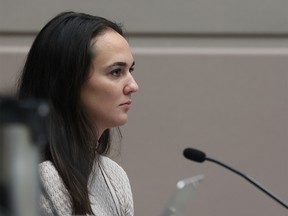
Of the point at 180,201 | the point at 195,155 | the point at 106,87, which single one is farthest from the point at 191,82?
the point at 180,201

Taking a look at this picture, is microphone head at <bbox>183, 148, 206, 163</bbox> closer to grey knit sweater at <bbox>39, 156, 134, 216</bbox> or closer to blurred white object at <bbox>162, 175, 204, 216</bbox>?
grey knit sweater at <bbox>39, 156, 134, 216</bbox>

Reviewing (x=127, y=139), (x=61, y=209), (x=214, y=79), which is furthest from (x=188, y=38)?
(x=61, y=209)

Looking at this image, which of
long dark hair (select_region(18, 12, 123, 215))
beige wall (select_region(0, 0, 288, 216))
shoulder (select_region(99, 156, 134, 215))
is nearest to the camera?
long dark hair (select_region(18, 12, 123, 215))

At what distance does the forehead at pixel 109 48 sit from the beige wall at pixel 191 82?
1.79 m

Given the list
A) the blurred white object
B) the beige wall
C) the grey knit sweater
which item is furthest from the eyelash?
the beige wall

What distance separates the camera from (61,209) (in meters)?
2.56

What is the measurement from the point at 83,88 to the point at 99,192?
1.18ft

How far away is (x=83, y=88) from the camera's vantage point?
2809 millimetres

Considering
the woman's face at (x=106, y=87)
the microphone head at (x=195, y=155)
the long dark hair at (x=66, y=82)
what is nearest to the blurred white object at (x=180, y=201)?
the microphone head at (x=195, y=155)

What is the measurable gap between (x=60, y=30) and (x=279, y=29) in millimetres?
2240

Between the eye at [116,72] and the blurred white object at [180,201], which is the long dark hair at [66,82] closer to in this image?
the eye at [116,72]

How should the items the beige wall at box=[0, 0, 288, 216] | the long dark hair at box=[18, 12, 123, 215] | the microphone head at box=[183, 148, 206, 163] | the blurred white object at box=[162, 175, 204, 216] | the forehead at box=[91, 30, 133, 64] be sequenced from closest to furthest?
1. the blurred white object at box=[162, 175, 204, 216]
2. the microphone head at box=[183, 148, 206, 163]
3. the long dark hair at box=[18, 12, 123, 215]
4. the forehead at box=[91, 30, 133, 64]
5. the beige wall at box=[0, 0, 288, 216]

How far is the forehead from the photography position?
9.12 ft

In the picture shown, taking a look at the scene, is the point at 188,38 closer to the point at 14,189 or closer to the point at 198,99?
the point at 198,99
